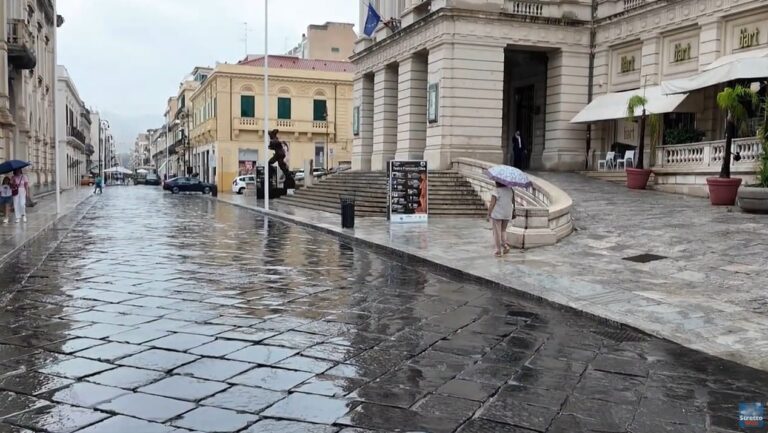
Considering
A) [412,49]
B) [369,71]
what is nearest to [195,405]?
[412,49]

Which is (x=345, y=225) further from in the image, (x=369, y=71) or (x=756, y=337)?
(x=369, y=71)

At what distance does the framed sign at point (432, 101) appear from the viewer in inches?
1006

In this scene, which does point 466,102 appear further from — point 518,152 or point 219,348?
point 219,348

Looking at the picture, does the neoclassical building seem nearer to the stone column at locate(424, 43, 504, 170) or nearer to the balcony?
the stone column at locate(424, 43, 504, 170)

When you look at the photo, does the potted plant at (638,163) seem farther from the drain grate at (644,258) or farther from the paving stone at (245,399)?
the paving stone at (245,399)

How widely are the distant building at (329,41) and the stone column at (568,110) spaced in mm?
42284

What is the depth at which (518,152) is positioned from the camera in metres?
27.6

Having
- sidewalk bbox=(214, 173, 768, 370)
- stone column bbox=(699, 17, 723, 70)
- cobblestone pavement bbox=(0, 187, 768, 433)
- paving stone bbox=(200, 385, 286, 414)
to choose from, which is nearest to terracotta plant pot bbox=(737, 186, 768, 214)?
sidewalk bbox=(214, 173, 768, 370)

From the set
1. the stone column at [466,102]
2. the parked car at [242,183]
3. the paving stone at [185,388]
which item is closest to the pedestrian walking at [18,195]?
the stone column at [466,102]

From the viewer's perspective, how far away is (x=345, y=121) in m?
53.4

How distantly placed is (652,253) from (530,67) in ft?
66.9

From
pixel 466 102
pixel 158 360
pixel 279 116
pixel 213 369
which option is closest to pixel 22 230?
pixel 158 360

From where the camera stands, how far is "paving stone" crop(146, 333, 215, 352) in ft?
18.6

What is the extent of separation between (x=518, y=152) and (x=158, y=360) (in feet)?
78.3
